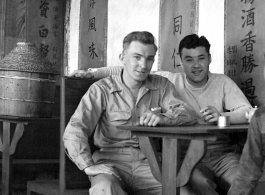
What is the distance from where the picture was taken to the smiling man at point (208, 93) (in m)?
3.31

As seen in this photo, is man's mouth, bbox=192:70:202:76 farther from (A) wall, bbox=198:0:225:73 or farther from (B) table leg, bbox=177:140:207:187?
(B) table leg, bbox=177:140:207:187

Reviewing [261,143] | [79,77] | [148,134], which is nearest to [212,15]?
[79,77]

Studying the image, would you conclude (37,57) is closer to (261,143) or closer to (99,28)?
(99,28)

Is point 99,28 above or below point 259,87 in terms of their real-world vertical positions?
above

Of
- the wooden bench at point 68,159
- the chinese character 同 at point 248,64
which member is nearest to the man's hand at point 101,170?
the wooden bench at point 68,159

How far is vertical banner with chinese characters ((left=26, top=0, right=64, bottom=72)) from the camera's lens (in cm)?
682

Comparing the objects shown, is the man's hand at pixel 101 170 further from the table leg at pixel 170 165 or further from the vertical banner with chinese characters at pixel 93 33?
the vertical banner with chinese characters at pixel 93 33

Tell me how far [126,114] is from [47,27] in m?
4.27

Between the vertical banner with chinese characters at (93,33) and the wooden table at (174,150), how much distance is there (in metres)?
3.49

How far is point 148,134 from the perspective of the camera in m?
2.58

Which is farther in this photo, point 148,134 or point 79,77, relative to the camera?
point 79,77

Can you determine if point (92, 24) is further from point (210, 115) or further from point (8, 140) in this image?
point (210, 115)

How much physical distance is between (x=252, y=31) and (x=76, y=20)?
3.51 metres

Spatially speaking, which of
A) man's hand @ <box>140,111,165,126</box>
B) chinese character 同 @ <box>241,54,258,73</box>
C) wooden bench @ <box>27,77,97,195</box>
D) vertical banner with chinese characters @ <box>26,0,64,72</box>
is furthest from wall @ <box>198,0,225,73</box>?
vertical banner with chinese characters @ <box>26,0,64,72</box>
